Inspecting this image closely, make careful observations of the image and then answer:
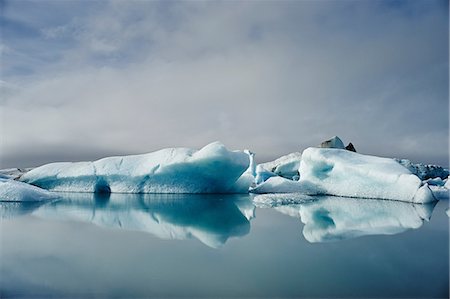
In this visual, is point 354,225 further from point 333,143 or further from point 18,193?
point 333,143

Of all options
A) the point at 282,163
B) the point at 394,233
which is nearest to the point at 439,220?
the point at 394,233

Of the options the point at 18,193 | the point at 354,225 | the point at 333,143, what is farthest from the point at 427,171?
the point at 18,193

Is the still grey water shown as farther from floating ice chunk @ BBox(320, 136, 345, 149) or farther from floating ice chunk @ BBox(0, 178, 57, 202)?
floating ice chunk @ BBox(320, 136, 345, 149)

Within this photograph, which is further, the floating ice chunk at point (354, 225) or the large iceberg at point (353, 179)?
the large iceberg at point (353, 179)

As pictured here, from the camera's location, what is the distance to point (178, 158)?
8578 mm

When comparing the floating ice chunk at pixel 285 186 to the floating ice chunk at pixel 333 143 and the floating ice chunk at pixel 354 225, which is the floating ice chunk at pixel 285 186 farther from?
the floating ice chunk at pixel 354 225

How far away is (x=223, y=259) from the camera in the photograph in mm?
2273

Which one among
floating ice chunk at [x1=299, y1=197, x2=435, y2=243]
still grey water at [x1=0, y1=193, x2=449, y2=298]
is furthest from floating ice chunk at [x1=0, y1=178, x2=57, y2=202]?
floating ice chunk at [x1=299, y1=197, x2=435, y2=243]

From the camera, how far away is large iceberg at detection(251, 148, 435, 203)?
7.08 metres

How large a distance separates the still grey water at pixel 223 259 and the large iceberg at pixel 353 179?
3.42 m

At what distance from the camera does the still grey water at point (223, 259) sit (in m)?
1.73

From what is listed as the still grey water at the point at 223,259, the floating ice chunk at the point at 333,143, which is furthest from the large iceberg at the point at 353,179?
the floating ice chunk at the point at 333,143

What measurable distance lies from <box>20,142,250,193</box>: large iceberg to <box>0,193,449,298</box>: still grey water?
4618 millimetres

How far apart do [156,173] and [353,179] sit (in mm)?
4915
